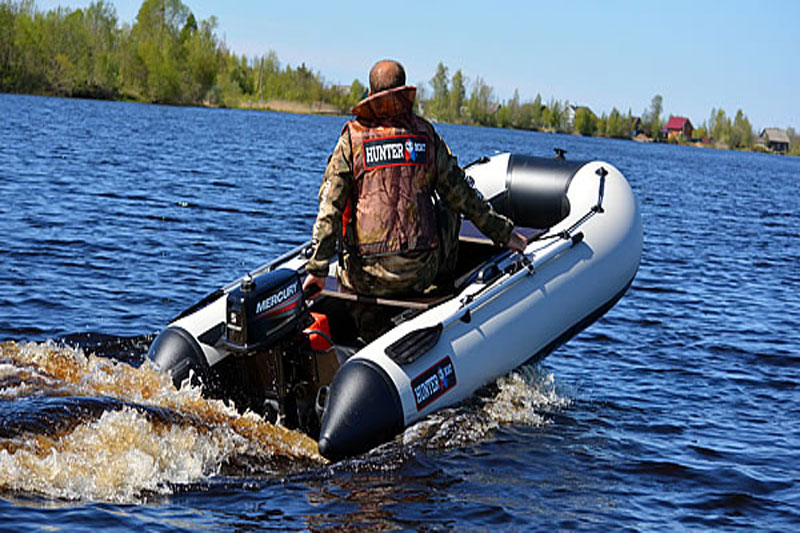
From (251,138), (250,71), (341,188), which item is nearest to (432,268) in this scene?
(341,188)

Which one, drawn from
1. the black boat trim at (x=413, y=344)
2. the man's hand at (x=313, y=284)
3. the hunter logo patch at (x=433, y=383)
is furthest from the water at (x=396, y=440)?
the man's hand at (x=313, y=284)

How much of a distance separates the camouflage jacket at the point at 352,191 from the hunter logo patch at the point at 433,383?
0.55m

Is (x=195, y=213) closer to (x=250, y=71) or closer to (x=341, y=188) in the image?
(x=341, y=188)

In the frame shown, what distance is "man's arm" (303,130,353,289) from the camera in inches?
203

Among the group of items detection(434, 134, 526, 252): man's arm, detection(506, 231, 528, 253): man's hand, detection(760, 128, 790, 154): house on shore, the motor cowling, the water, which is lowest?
the water

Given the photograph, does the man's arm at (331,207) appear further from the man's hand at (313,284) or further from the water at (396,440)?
the water at (396,440)

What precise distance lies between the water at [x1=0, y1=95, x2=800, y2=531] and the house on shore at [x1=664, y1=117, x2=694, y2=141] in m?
131

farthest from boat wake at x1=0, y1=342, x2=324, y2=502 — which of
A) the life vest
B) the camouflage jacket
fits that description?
the life vest

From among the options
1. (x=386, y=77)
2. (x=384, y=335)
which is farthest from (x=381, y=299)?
(x=386, y=77)

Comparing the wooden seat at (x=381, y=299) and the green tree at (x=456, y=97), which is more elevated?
the green tree at (x=456, y=97)

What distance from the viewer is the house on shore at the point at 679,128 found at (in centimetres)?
13738

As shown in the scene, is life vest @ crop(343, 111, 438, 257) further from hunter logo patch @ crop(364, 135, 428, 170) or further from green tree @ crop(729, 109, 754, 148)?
green tree @ crop(729, 109, 754, 148)

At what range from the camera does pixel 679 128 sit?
451 feet

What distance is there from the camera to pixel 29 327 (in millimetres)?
7195
